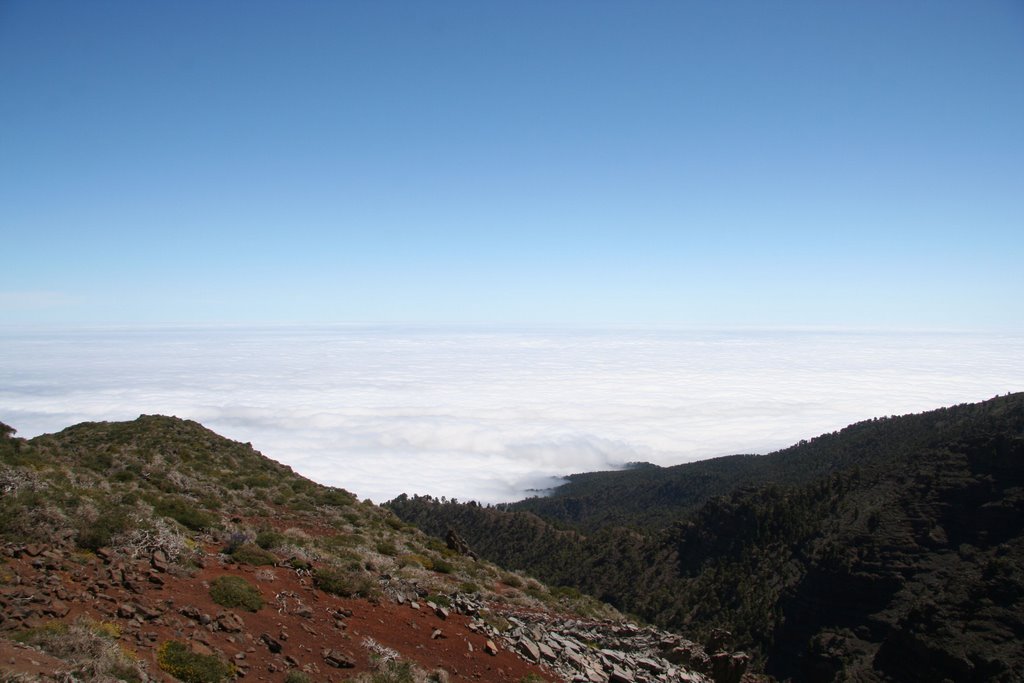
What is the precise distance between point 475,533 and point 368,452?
7759cm

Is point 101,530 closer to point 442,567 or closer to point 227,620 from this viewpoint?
point 227,620

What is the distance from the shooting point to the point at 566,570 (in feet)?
210

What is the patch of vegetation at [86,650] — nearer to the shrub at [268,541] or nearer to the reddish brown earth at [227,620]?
the reddish brown earth at [227,620]

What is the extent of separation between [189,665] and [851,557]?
52.0m

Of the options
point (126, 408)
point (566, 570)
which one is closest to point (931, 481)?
point (566, 570)

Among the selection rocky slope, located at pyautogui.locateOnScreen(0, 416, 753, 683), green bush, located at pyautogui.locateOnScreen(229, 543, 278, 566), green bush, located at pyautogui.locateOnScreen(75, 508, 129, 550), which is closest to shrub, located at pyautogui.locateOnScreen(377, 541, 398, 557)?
rocky slope, located at pyautogui.locateOnScreen(0, 416, 753, 683)

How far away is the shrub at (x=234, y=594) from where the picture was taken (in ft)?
34.6

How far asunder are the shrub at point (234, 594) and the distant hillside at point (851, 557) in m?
37.5

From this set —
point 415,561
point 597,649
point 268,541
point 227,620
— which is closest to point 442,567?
point 415,561

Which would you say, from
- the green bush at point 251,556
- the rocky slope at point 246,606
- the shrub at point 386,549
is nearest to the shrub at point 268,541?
the rocky slope at point 246,606

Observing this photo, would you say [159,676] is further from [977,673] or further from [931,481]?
[931,481]

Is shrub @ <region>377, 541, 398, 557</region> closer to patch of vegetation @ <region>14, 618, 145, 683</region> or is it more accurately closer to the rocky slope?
the rocky slope

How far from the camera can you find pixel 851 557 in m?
46.6

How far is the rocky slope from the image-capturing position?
325 inches
